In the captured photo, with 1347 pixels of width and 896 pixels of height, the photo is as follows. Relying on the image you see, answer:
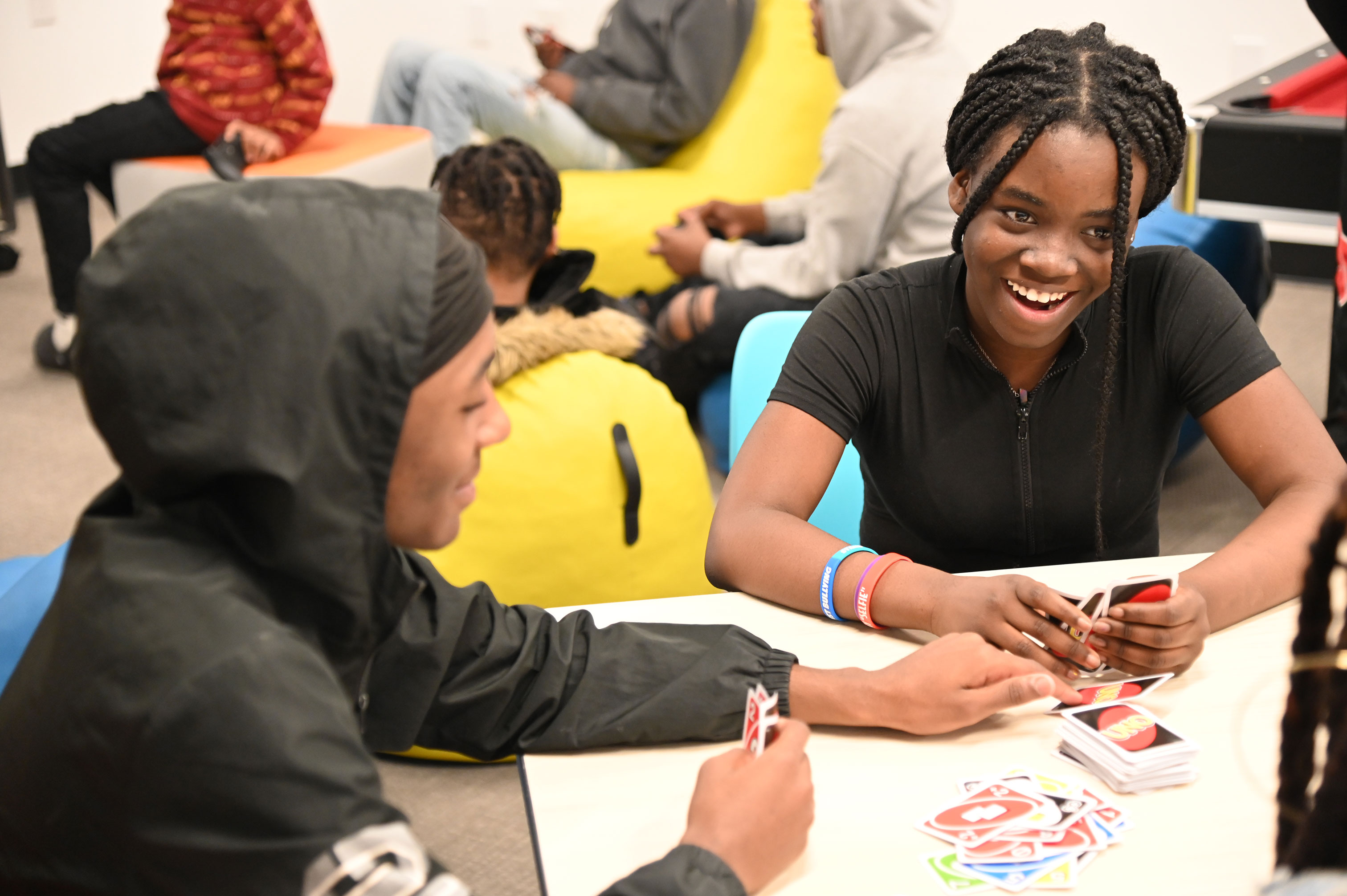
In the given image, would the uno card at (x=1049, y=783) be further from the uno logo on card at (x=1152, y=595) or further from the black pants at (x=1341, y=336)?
the black pants at (x=1341, y=336)

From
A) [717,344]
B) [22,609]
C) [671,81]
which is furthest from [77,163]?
[22,609]

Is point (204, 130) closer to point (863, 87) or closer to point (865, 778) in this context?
point (863, 87)

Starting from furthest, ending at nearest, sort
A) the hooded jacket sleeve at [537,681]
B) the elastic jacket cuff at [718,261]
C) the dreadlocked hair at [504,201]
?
the elastic jacket cuff at [718,261]
the dreadlocked hair at [504,201]
the hooded jacket sleeve at [537,681]

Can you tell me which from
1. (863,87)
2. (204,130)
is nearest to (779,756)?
(863,87)

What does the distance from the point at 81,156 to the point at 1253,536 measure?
4104 mm

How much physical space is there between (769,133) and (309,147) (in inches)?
65.7

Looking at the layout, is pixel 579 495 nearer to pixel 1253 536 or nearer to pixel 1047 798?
pixel 1253 536

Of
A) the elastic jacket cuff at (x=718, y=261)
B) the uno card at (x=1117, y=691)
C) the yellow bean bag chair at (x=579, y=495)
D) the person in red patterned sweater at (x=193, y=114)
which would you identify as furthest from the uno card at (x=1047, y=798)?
the person in red patterned sweater at (x=193, y=114)

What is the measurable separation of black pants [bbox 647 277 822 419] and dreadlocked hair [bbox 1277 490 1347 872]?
8.29 ft

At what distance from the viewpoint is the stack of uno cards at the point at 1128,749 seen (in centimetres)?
107

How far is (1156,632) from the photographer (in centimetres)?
124

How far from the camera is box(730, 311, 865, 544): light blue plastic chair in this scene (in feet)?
6.16

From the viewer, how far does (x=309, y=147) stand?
14.5ft

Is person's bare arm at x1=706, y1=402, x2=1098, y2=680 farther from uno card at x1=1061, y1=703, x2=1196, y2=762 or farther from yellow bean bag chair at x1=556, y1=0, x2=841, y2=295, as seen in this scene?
yellow bean bag chair at x1=556, y1=0, x2=841, y2=295
